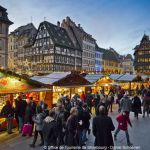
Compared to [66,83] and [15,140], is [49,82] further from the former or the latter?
[15,140]

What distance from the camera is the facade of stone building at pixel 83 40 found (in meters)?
72.7

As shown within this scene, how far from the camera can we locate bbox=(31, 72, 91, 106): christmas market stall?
67.7 feet

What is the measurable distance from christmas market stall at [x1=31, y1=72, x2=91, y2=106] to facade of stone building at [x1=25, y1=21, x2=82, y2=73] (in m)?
36.0

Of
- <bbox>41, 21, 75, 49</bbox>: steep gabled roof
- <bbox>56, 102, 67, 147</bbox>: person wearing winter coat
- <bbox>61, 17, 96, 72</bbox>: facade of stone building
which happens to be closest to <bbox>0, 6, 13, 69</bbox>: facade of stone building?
<bbox>41, 21, 75, 49</bbox>: steep gabled roof

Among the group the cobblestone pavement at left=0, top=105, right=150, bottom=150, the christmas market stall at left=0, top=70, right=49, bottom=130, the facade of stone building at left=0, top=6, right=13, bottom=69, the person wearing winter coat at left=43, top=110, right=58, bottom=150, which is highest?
the facade of stone building at left=0, top=6, right=13, bottom=69

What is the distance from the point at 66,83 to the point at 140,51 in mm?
66832

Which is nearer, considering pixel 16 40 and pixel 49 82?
pixel 49 82

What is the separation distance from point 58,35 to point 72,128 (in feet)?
189

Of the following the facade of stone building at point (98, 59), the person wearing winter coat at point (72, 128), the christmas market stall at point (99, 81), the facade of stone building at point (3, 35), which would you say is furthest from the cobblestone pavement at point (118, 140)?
the facade of stone building at point (98, 59)

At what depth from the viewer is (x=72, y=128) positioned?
29.5ft

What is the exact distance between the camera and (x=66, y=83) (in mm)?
21984

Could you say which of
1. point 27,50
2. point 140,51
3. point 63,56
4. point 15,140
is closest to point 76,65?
point 63,56

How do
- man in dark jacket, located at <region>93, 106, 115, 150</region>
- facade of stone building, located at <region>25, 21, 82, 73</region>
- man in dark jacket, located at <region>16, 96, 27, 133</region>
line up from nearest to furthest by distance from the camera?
man in dark jacket, located at <region>93, 106, 115, 150</region>
man in dark jacket, located at <region>16, 96, 27, 133</region>
facade of stone building, located at <region>25, 21, 82, 73</region>

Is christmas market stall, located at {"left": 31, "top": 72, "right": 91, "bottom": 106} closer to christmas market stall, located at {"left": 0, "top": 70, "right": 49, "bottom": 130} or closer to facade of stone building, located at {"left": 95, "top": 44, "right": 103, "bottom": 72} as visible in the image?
christmas market stall, located at {"left": 0, "top": 70, "right": 49, "bottom": 130}
